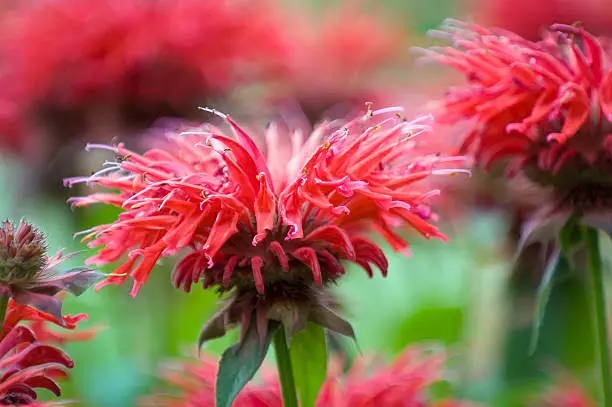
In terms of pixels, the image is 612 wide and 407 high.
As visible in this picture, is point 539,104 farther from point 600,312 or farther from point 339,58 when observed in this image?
point 339,58

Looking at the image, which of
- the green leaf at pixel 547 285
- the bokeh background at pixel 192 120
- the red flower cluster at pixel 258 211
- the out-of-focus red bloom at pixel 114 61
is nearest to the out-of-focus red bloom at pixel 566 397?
the bokeh background at pixel 192 120

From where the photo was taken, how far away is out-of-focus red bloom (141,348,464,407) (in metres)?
0.67

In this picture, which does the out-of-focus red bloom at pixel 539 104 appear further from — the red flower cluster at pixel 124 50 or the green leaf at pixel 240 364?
the red flower cluster at pixel 124 50

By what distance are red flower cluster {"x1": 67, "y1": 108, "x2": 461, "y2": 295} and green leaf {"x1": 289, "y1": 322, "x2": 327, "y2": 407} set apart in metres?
0.03

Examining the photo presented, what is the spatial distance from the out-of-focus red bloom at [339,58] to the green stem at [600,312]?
0.47m

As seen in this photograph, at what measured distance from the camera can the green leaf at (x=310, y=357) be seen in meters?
0.55

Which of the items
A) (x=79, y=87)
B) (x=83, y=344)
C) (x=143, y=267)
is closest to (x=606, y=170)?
(x=143, y=267)

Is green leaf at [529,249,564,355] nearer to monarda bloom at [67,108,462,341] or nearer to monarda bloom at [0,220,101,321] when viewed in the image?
monarda bloom at [67,108,462,341]

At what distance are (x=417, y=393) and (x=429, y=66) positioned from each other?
2.73 feet

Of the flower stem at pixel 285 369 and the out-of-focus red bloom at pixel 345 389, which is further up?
the flower stem at pixel 285 369

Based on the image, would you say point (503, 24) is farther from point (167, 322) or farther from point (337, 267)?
point (337, 267)

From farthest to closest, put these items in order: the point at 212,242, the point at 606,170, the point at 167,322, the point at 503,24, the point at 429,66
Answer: the point at 429,66 → the point at 503,24 → the point at 167,322 → the point at 606,170 → the point at 212,242

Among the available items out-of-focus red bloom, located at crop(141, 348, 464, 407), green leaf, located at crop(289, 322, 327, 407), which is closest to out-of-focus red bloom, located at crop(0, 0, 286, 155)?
out-of-focus red bloom, located at crop(141, 348, 464, 407)

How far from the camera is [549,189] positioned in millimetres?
658
